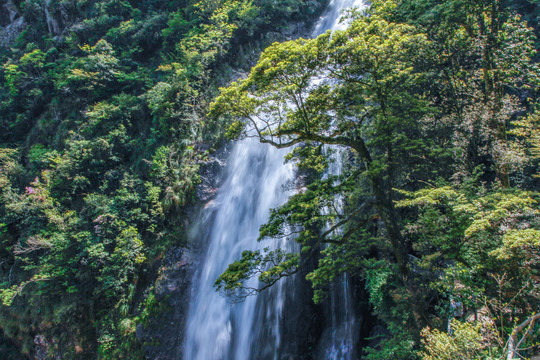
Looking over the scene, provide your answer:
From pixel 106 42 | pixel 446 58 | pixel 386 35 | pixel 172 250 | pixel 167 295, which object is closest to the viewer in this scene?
pixel 386 35

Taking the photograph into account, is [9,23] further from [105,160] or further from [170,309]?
[170,309]

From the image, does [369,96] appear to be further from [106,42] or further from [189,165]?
[106,42]

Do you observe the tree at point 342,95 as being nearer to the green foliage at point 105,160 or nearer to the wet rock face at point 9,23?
the green foliage at point 105,160

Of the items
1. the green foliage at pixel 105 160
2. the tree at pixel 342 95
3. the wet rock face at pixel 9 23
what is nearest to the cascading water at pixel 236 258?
the green foliage at pixel 105 160

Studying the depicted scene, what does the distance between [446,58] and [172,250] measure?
48.4ft

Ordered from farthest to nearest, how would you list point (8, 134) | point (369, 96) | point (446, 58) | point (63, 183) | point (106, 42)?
1. point (8, 134)
2. point (106, 42)
3. point (63, 183)
4. point (446, 58)
5. point (369, 96)

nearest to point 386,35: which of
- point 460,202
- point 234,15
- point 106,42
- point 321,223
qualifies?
point 460,202

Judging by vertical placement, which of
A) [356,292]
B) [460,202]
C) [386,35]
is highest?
[386,35]

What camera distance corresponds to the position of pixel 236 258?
13117mm

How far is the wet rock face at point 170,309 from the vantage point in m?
12.9

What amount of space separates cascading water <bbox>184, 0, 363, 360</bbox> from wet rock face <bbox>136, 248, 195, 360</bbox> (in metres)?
0.48

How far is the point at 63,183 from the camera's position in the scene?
16.2 metres

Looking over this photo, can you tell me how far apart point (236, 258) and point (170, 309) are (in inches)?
168

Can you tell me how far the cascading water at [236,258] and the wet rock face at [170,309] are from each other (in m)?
0.48
